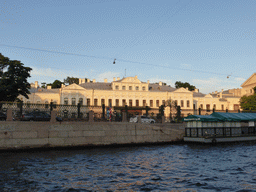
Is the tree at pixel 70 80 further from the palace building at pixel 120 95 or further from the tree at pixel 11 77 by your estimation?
the tree at pixel 11 77

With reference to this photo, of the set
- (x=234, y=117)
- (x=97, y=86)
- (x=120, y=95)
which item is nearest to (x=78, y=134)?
(x=234, y=117)

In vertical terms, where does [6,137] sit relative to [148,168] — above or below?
above

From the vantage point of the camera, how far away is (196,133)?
21016 mm

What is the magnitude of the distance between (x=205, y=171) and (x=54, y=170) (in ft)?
21.0

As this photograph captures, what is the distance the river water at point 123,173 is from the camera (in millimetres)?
7676

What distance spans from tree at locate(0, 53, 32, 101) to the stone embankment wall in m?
18.8

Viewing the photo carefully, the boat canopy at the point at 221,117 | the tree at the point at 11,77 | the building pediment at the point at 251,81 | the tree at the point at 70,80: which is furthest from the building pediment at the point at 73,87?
the building pediment at the point at 251,81

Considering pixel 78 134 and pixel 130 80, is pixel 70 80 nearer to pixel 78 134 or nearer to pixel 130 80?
pixel 130 80

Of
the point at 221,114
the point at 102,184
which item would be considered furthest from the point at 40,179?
the point at 221,114

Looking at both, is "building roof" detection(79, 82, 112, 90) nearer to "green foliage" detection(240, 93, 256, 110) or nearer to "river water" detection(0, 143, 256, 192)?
"green foliage" detection(240, 93, 256, 110)

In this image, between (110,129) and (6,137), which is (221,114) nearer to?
(110,129)

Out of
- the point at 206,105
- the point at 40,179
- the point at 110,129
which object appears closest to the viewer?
the point at 40,179

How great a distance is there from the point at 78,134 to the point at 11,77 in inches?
802

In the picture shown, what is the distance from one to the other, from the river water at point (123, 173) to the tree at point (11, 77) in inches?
812
